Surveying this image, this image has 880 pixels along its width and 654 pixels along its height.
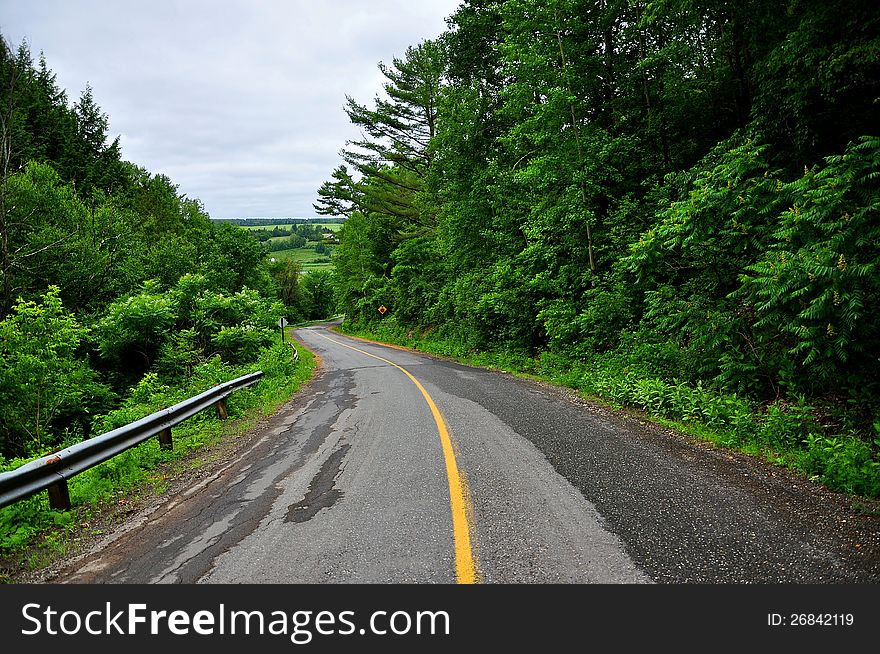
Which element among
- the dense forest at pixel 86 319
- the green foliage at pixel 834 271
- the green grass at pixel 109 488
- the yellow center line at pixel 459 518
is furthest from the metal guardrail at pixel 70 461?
the green foliage at pixel 834 271

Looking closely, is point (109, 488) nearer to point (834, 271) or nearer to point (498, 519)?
point (498, 519)

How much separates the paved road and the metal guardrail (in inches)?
34.1

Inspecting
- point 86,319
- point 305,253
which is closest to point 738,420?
point 86,319

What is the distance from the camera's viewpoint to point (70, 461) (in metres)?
4.57

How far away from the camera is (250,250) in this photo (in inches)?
1465

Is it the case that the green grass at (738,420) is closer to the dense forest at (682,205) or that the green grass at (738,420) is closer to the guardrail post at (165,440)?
the dense forest at (682,205)

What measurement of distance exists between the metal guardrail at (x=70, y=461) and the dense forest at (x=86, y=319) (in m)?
2.22

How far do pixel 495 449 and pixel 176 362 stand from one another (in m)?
10.6

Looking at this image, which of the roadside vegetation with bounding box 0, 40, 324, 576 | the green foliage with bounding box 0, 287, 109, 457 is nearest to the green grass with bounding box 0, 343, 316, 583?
the roadside vegetation with bounding box 0, 40, 324, 576

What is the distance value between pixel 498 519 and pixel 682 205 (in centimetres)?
671

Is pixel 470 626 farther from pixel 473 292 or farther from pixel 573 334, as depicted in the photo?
pixel 473 292

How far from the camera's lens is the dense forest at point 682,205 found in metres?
5.78

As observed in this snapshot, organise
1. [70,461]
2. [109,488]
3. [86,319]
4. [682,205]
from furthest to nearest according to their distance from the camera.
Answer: [86,319] < [682,205] < [109,488] < [70,461]

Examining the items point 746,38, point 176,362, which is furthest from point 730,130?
point 176,362
